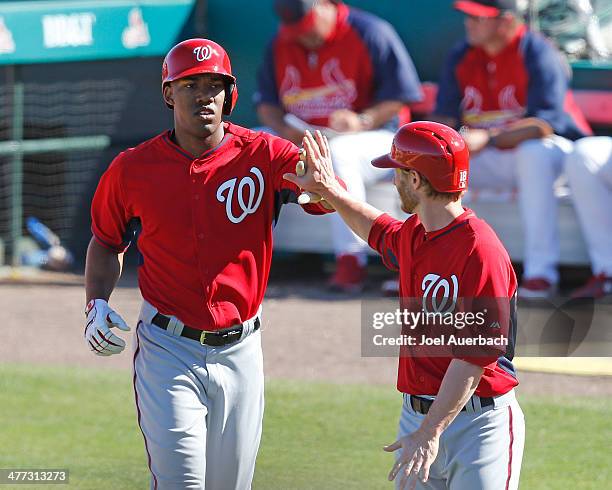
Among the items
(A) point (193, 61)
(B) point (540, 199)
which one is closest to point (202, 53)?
(A) point (193, 61)

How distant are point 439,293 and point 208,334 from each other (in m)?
0.86

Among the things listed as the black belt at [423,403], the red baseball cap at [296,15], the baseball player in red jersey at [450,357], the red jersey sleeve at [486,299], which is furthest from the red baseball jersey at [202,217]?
the red baseball cap at [296,15]

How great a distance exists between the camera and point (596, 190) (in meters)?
8.41

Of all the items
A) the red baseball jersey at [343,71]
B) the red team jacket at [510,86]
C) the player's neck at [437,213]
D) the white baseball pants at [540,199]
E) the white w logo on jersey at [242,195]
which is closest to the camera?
the player's neck at [437,213]

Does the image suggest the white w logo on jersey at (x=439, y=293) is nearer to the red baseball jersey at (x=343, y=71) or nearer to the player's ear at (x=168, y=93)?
the player's ear at (x=168, y=93)

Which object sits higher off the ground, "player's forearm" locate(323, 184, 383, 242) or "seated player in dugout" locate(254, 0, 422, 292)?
"player's forearm" locate(323, 184, 383, 242)

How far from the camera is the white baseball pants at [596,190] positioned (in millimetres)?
8406

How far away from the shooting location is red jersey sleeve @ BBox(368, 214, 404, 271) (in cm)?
389

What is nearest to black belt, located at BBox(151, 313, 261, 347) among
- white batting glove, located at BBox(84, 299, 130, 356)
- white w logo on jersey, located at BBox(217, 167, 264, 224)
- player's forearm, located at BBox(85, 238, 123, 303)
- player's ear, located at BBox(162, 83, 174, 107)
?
white batting glove, located at BBox(84, 299, 130, 356)

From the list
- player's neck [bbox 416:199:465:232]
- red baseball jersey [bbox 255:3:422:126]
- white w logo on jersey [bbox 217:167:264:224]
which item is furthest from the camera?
red baseball jersey [bbox 255:3:422:126]

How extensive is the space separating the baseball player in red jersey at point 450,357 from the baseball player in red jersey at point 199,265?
591mm

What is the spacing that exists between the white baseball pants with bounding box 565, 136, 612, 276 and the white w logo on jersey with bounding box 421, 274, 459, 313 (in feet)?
16.6

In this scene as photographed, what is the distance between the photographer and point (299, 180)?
4.07 meters

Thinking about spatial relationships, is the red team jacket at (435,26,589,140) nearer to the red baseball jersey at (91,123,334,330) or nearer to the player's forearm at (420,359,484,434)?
the red baseball jersey at (91,123,334,330)
